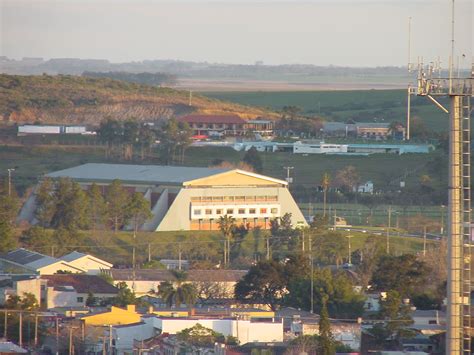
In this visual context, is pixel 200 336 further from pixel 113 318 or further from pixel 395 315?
pixel 395 315

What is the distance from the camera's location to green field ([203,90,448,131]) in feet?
357

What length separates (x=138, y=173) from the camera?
6356 centimetres

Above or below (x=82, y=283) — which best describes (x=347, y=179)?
above

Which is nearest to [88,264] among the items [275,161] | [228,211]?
[228,211]

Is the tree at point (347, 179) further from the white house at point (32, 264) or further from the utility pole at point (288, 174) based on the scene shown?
the white house at point (32, 264)

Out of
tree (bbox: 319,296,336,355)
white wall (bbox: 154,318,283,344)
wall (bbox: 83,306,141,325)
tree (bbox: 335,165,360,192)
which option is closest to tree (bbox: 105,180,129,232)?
tree (bbox: 335,165,360,192)

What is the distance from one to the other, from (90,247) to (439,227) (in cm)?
1147

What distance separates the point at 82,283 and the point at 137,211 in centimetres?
1340

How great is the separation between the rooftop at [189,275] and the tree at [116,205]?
408 inches

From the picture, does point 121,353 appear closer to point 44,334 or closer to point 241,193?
point 44,334

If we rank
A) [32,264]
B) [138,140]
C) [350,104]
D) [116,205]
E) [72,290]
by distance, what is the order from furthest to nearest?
1. [350,104]
2. [138,140]
3. [116,205]
4. [32,264]
5. [72,290]

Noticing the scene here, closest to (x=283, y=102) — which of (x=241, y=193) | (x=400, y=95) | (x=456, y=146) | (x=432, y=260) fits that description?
(x=400, y=95)

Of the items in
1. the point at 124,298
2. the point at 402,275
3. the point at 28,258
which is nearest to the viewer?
the point at 124,298

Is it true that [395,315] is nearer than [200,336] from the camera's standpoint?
No
